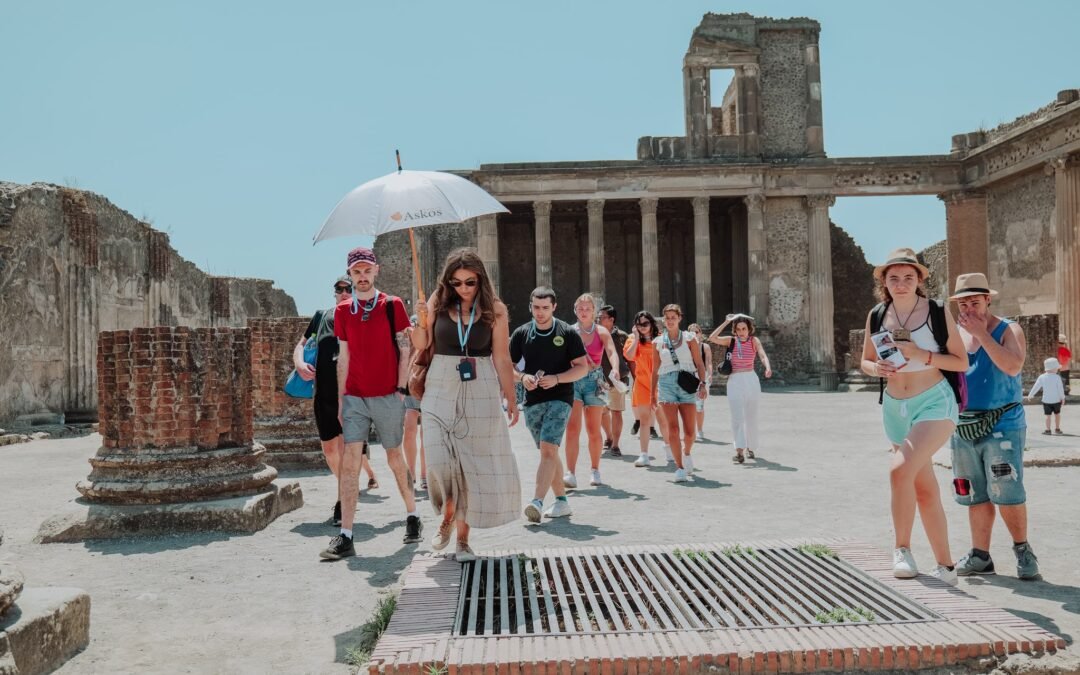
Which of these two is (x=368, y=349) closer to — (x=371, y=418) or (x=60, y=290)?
(x=371, y=418)

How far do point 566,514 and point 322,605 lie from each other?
8.47ft

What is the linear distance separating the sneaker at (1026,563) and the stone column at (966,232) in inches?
977

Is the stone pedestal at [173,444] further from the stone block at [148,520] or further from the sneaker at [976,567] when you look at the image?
the sneaker at [976,567]

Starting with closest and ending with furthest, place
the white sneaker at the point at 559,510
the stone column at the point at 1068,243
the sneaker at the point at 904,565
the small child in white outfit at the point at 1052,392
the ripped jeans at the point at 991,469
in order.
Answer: the sneaker at the point at 904,565 → the ripped jeans at the point at 991,469 → the white sneaker at the point at 559,510 → the small child in white outfit at the point at 1052,392 → the stone column at the point at 1068,243

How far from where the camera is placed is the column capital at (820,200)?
1109 inches

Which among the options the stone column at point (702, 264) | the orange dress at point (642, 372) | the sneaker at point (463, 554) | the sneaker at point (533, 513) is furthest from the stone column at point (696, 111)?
the sneaker at point (463, 554)

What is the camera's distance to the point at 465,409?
16.0 feet

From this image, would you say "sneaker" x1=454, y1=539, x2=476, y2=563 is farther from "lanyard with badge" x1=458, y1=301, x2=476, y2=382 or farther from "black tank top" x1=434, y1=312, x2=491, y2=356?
"black tank top" x1=434, y1=312, x2=491, y2=356

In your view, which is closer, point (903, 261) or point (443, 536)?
point (903, 261)

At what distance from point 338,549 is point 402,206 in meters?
2.09

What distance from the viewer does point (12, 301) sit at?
14555 millimetres

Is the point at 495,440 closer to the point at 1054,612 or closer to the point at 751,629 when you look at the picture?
the point at 751,629

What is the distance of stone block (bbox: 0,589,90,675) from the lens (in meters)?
3.33

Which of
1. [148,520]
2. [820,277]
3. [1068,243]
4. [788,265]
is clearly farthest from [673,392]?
[788,265]
